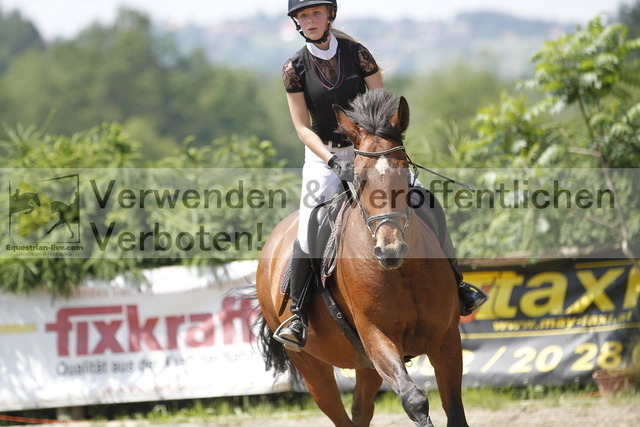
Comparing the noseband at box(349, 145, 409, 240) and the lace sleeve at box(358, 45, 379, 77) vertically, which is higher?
the lace sleeve at box(358, 45, 379, 77)

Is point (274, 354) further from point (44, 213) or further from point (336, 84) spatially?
point (44, 213)

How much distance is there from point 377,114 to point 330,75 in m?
1.00

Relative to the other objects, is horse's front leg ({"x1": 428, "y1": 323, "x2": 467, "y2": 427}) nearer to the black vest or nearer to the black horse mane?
the black horse mane

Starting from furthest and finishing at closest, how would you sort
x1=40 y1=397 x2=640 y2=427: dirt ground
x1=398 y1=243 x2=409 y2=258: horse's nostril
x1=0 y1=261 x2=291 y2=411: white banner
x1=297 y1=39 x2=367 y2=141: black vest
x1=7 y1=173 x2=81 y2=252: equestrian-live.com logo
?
x1=7 y1=173 x2=81 y2=252: equestrian-live.com logo, x1=0 y1=261 x2=291 y2=411: white banner, x1=40 y1=397 x2=640 y2=427: dirt ground, x1=297 y1=39 x2=367 y2=141: black vest, x1=398 y1=243 x2=409 y2=258: horse's nostril

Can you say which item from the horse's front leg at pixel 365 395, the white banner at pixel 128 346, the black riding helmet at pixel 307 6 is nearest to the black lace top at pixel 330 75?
the black riding helmet at pixel 307 6

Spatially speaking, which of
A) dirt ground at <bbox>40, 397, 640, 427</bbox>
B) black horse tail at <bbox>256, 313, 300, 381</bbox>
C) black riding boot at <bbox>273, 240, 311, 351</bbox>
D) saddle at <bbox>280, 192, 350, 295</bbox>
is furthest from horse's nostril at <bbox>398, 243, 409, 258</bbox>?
dirt ground at <bbox>40, 397, 640, 427</bbox>

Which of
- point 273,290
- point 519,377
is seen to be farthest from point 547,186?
point 273,290

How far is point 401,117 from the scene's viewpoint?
19.2ft

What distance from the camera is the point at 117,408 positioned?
35.8 feet

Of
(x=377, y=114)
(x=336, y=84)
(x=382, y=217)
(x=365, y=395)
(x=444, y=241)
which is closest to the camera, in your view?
(x=382, y=217)

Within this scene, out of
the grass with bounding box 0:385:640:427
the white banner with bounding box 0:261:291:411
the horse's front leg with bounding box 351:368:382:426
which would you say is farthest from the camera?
the white banner with bounding box 0:261:291:411

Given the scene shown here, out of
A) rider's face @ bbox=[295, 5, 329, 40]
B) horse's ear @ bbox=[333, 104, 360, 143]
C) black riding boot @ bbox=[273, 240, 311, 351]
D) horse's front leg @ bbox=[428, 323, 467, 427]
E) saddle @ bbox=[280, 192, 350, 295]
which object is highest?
rider's face @ bbox=[295, 5, 329, 40]

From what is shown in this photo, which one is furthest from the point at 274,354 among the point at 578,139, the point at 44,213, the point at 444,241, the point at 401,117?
the point at 578,139

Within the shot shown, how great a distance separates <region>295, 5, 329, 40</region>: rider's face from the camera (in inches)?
257
